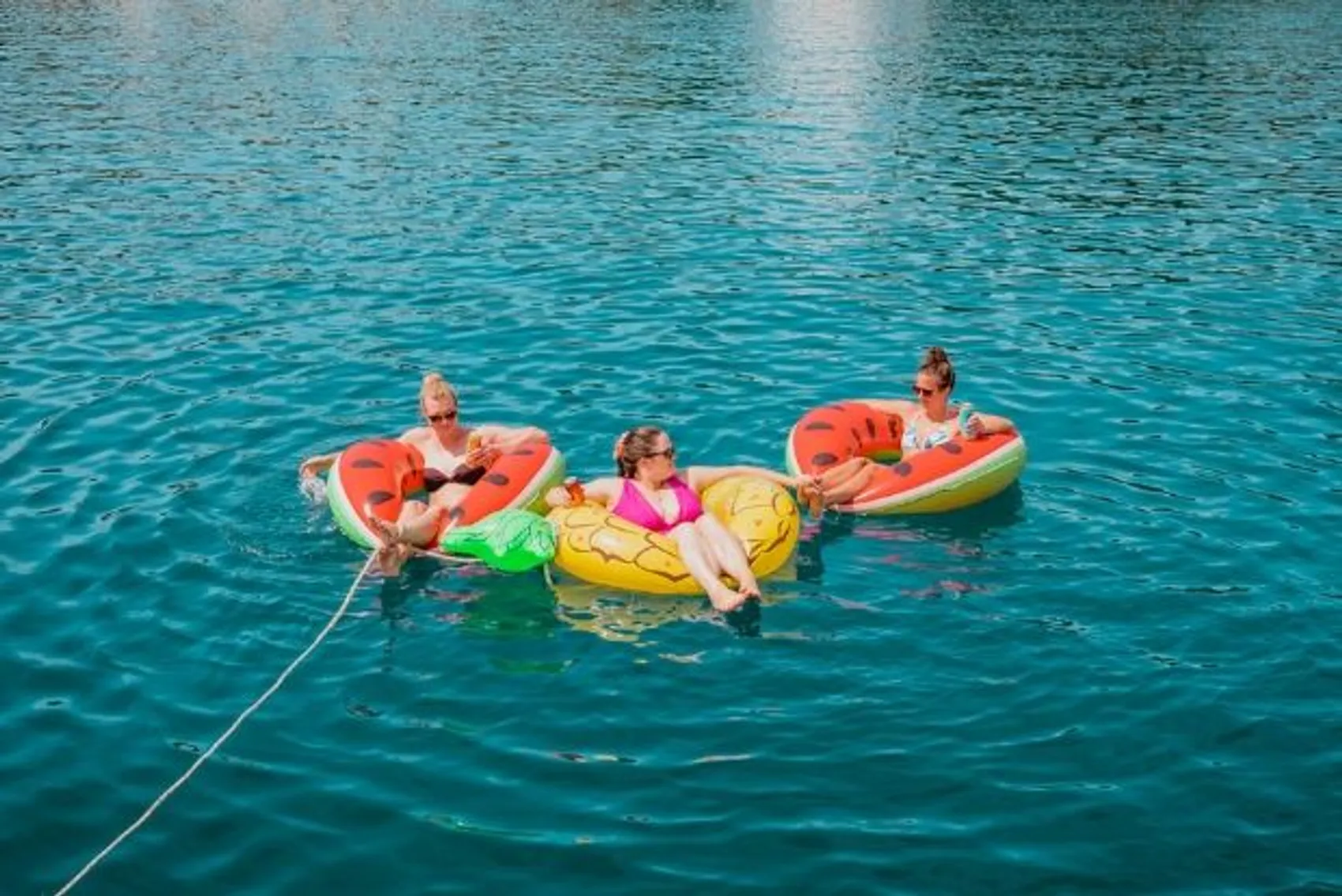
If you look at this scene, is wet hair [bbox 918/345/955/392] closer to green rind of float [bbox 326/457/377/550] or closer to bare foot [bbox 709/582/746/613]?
bare foot [bbox 709/582/746/613]

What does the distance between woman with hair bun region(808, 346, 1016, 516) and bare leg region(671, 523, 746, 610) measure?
1796mm

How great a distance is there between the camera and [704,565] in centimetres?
1284

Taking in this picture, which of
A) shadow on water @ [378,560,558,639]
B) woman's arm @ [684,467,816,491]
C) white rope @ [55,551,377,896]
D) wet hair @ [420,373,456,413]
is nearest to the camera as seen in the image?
white rope @ [55,551,377,896]

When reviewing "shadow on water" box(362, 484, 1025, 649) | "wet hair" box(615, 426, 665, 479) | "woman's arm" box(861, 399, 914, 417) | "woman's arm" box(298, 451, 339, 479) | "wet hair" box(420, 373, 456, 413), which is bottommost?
"shadow on water" box(362, 484, 1025, 649)

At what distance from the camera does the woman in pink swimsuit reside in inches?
503

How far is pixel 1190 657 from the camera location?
39.5 ft

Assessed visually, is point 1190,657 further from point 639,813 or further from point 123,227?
point 123,227

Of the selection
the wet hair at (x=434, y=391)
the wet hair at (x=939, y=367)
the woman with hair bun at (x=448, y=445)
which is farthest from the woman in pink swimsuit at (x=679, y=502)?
the wet hair at (x=939, y=367)

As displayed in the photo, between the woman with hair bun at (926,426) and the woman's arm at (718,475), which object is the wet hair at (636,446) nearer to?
the woman's arm at (718,475)

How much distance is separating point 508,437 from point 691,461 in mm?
2238

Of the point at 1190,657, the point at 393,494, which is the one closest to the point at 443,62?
the point at 393,494

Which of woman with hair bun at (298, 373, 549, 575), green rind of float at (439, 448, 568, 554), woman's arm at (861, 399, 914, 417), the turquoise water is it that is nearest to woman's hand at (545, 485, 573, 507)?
green rind of float at (439, 448, 568, 554)

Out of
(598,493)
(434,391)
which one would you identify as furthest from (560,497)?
(434,391)

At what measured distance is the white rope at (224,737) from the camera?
9.64 m
